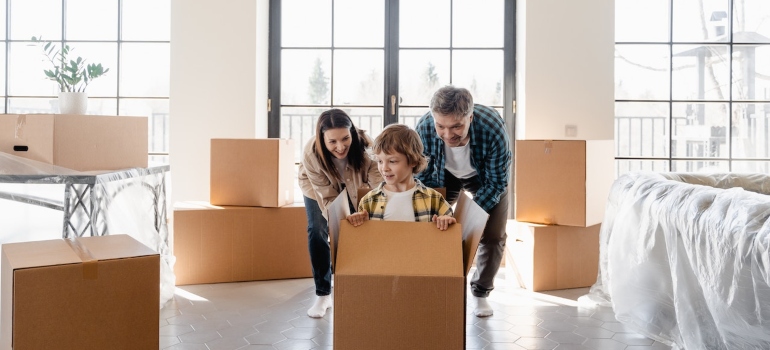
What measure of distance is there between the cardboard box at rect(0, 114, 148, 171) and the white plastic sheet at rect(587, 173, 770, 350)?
210 cm

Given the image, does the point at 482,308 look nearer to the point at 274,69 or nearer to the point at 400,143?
the point at 400,143

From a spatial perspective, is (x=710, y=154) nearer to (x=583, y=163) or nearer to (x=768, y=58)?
(x=768, y=58)

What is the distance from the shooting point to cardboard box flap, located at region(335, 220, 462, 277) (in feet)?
5.44

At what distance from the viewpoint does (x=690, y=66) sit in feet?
13.9

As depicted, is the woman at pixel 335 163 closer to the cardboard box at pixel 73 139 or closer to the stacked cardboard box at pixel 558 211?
the cardboard box at pixel 73 139

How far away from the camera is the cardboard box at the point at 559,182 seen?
3.38 m

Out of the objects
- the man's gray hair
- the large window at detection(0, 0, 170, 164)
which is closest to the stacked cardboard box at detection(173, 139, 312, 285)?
the large window at detection(0, 0, 170, 164)

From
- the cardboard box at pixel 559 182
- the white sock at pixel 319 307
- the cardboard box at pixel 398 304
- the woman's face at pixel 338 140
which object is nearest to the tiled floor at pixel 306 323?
the white sock at pixel 319 307

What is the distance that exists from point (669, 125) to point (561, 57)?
862 millimetres

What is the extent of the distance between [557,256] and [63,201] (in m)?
2.31

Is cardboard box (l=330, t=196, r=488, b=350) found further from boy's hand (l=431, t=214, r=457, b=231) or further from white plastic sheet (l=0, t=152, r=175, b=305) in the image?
white plastic sheet (l=0, t=152, r=175, b=305)

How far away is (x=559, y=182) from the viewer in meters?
3.42

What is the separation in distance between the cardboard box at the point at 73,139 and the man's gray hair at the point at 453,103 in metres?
1.42

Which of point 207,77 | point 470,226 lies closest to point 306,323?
point 470,226
